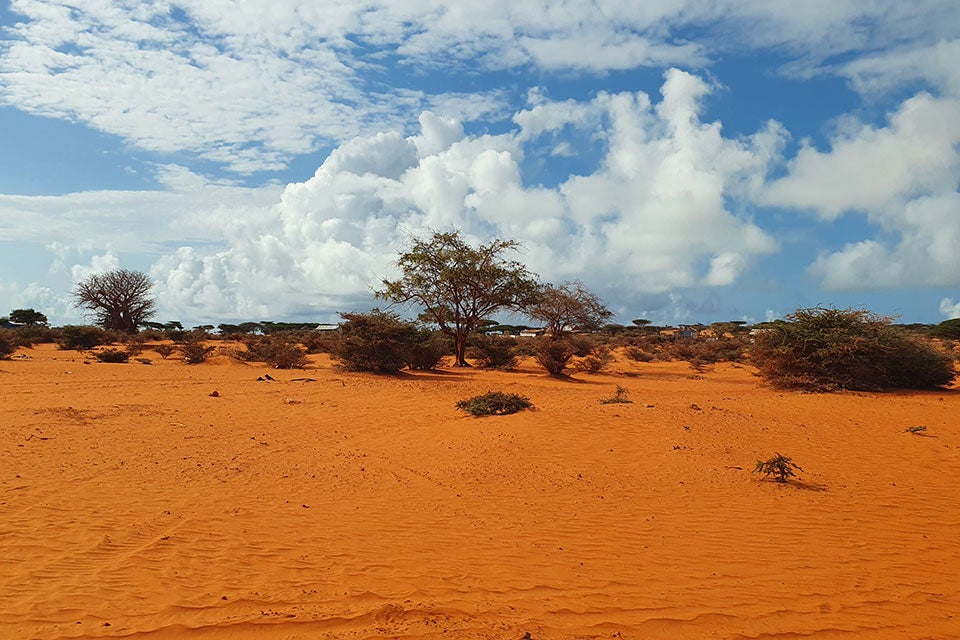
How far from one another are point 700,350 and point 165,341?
113ft

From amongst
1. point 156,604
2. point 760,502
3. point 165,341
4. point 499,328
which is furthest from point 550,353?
point 499,328

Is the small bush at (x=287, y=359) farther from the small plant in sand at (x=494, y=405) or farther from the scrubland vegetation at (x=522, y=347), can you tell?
the small plant in sand at (x=494, y=405)

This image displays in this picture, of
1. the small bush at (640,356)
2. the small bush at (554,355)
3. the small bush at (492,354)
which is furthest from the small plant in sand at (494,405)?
the small bush at (640,356)

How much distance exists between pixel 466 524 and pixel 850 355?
18235 millimetres

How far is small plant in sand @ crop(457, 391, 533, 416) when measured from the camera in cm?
1395

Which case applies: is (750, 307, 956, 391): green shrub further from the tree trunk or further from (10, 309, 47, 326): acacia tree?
(10, 309, 47, 326): acacia tree

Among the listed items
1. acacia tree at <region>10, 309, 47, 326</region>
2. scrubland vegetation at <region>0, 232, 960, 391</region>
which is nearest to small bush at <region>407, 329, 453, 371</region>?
scrubland vegetation at <region>0, 232, 960, 391</region>

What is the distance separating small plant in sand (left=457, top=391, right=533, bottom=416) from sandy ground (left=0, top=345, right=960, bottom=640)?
470 millimetres

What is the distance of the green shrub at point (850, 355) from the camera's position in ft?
67.4

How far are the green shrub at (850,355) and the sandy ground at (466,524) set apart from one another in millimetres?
6051

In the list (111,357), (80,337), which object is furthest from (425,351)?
(80,337)

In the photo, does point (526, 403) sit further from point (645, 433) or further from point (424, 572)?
point (424, 572)

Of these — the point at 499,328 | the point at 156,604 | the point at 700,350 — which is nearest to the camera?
the point at 156,604

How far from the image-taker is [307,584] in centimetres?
540
